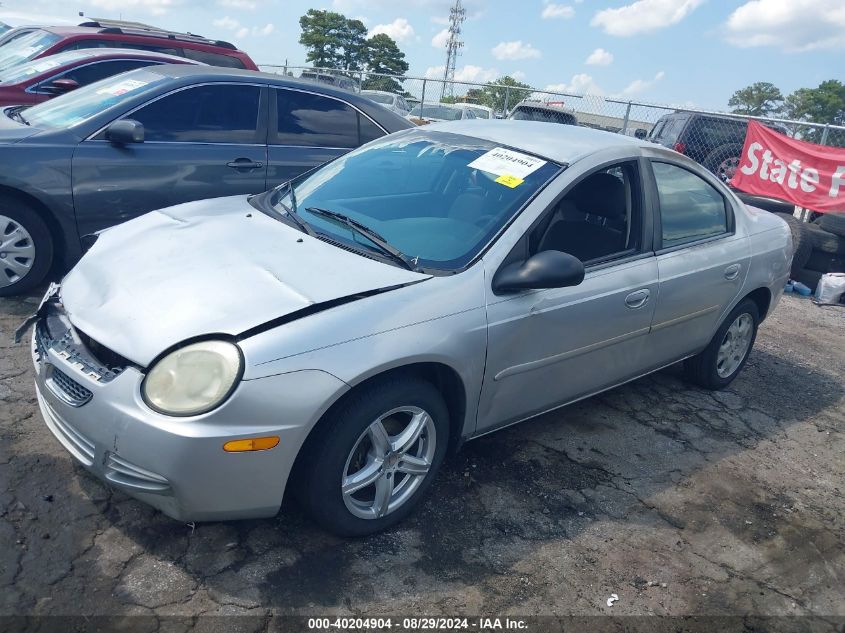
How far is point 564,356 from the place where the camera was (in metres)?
3.53

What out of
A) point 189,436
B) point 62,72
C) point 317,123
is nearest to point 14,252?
point 317,123

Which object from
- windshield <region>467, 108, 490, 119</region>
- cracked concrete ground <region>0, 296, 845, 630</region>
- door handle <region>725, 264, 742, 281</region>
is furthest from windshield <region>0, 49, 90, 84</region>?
windshield <region>467, 108, 490, 119</region>

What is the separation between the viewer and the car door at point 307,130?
5.75 metres

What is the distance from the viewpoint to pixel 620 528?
3.34m

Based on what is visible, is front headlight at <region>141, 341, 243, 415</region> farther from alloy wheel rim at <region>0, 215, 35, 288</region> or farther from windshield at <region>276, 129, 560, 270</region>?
alloy wheel rim at <region>0, 215, 35, 288</region>

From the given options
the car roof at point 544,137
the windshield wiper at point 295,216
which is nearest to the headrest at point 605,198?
the car roof at point 544,137

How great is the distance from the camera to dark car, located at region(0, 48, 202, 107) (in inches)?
271

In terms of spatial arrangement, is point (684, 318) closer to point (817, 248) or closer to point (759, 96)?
point (817, 248)

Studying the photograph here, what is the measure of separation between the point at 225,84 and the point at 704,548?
4.52 metres

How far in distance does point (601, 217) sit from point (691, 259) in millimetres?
662

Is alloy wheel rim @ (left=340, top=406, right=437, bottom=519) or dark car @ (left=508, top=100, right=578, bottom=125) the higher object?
dark car @ (left=508, top=100, right=578, bottom=125)

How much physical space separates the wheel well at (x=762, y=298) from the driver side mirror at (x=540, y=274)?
2.28 metres

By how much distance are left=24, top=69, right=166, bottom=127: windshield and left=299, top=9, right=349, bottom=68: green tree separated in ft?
172

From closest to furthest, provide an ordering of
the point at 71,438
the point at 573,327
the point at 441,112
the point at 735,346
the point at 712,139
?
the point at 71,438
the point at 573,327
the point at 735,346
the point at 712,139
the point at 441,112
